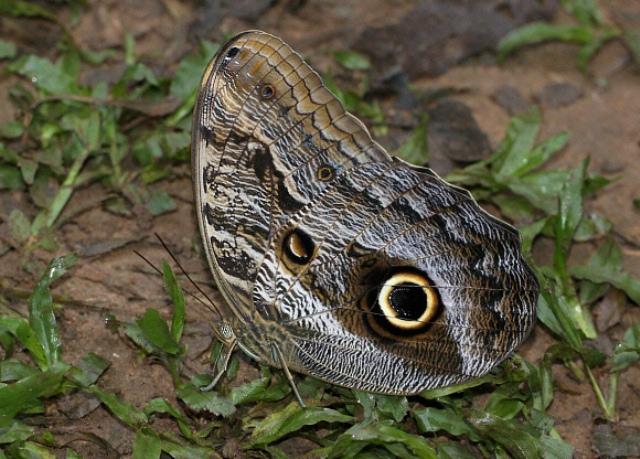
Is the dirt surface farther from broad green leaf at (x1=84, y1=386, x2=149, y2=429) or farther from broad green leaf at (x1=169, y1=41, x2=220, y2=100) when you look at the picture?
broad green leaf at (x1=169, y1=41, x2=220, y2=100)

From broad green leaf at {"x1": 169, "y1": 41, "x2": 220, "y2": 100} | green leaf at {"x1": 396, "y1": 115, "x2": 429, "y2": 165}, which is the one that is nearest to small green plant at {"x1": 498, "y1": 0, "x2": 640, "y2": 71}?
green leaf at {"x1": 396, "y1": 115, "x2": 429, "y2": 165}

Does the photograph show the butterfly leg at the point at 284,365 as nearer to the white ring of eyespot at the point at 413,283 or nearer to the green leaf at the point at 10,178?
the white ring of eyespot at the point at 413,283

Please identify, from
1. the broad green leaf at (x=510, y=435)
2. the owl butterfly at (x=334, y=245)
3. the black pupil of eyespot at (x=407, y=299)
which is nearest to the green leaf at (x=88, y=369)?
the owl butterfly at (x=334, y=245)

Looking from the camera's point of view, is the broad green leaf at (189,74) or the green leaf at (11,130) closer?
the green leaf at (11,130)

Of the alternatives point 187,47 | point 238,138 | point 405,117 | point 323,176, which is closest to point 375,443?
point 323,176

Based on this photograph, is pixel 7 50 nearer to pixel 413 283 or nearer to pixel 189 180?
pixel 189 180

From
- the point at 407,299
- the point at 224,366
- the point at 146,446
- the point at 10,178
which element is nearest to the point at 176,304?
the point at 224,366
